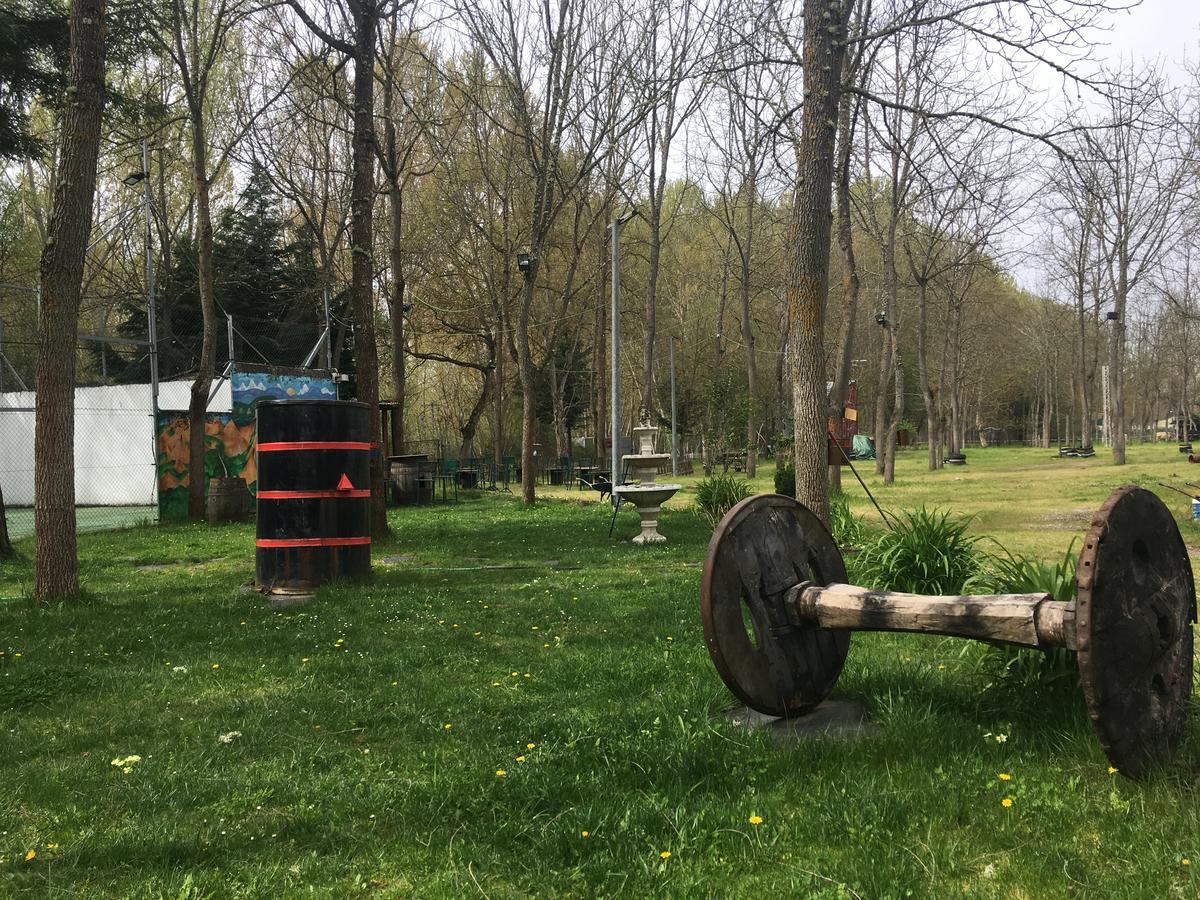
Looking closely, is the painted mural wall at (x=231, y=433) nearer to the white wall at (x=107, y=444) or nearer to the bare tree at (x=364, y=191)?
the white wall at (x=107, y=444)

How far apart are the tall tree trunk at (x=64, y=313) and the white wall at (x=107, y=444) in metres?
13.5

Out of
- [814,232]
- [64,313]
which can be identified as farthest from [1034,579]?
[64,313]

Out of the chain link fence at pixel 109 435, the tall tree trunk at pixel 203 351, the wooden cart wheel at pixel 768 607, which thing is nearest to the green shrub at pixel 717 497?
the wooden cart wheel at pixel 768 607

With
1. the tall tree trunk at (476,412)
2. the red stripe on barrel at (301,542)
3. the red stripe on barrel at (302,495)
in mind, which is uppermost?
the tall tree trunk at (476,412)

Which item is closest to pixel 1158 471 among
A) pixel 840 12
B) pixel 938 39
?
pixel 938 39

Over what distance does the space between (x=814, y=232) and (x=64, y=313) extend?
268 inches

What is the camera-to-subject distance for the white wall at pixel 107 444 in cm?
2031

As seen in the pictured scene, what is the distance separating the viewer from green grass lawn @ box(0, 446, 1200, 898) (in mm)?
2650

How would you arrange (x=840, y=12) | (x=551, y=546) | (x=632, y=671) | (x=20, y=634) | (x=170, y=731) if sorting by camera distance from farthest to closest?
(x=551, y=546) → (x=840, y=12) → (x=20, y=634) → (x=632, y=671) → (x=170, y=731)

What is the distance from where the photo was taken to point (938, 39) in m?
8.73

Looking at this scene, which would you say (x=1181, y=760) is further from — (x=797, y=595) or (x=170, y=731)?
(x=170, y=731)

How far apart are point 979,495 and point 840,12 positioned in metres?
15.2

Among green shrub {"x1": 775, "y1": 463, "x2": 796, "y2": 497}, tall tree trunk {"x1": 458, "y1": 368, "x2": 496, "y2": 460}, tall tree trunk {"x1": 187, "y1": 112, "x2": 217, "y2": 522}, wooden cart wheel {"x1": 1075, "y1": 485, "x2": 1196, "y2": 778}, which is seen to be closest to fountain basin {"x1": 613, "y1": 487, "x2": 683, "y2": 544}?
green shrub {"x1": 775, "y1": 463, "x2": 796, "y2": 497}

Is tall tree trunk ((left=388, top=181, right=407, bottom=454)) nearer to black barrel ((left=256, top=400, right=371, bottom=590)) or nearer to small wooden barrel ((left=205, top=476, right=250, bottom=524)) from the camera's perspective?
small wooden barrel ((left=205, top=476, right=250, bottom=524))
